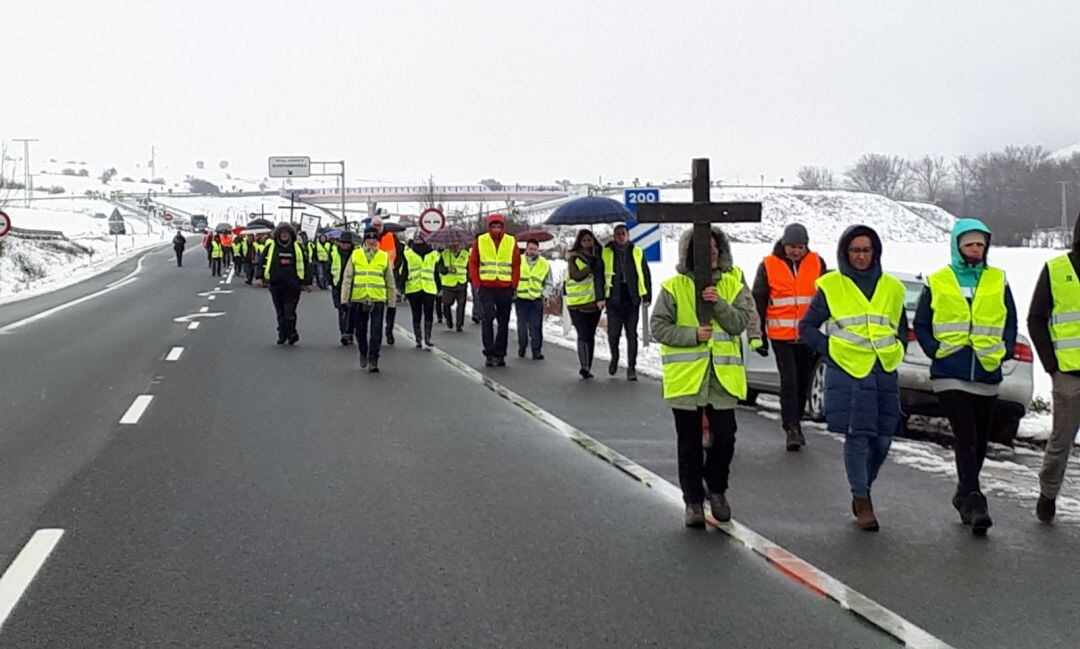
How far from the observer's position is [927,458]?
30.3 ft

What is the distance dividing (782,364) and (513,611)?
5015mm

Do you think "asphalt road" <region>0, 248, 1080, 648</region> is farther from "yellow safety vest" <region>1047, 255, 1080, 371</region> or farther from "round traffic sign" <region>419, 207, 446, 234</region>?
"round traffic sign" <region>419, 207, 446, 234</region>

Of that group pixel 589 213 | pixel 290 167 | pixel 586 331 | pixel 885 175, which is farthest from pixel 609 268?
pixel 885 175

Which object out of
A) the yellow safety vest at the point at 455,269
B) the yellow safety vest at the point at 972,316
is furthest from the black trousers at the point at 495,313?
the yellow safety vest at the point at 972,316

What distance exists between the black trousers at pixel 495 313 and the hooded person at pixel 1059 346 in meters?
9.39

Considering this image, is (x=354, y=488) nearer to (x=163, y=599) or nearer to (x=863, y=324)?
(x=163, y=599)

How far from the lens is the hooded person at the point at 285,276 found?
1927 centimetres

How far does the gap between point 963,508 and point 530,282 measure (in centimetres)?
1026

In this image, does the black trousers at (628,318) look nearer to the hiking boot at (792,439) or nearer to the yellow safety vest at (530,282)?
the yellow safety vest at (530,282)

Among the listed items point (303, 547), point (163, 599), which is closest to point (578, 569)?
point (303, 547)

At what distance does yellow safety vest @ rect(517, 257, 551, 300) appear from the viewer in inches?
650

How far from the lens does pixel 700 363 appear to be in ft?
22.3

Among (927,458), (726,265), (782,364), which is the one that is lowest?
(927,458)

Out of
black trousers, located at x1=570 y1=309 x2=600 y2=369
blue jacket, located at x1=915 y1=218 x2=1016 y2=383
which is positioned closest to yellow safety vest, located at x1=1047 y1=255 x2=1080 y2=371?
blue jacket, located at x1=915 y1=218 x2=1016 y2=383
